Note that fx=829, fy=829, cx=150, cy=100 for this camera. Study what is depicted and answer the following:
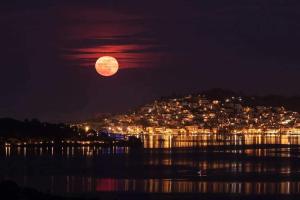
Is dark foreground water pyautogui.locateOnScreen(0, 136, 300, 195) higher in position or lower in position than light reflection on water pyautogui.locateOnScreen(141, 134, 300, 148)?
higher

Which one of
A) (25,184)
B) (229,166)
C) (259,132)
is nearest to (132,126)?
(259,132)

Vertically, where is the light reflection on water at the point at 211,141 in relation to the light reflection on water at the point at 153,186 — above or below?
below

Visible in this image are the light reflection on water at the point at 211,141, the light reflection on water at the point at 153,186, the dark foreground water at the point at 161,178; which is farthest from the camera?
the light reflection on water at the point at 211,141

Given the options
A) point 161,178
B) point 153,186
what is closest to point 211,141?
point 161,178

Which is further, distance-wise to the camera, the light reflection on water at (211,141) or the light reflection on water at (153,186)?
the light reflection on water at (211,141)

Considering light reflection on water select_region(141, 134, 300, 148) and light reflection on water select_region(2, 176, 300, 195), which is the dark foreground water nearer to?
light reflection on water select_region(2, 176, 300, 195)

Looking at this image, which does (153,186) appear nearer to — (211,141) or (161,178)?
(161,178)

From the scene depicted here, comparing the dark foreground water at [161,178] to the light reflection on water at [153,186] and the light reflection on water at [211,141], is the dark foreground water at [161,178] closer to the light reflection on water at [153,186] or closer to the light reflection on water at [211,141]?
the light reflection on water at [153,186]

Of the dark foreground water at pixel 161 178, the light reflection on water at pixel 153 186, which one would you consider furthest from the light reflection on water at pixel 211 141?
the light reflection on water at pixel 153 186

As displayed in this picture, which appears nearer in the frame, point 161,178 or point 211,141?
point 161,178

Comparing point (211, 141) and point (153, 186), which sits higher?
point (153, 186)

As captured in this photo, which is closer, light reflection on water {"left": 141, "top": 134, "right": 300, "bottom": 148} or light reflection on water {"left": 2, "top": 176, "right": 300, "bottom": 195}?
light reflection on water {"left": 2, "top": 176, "right": 300, "bottom": 195}

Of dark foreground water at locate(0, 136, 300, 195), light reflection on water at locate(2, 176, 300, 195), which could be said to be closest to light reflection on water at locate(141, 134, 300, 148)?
dark foreground water at locate(0, 136, 300, 195)

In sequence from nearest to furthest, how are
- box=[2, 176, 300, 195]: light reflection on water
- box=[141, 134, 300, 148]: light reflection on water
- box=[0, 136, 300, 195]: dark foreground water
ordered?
1. box=[2, 176, 300, 195]: light reflection on water
2. box=[0, 136, 300, 195]: dark foreground water
3. box=[141, 134, 300, 148]: light reflection on water
